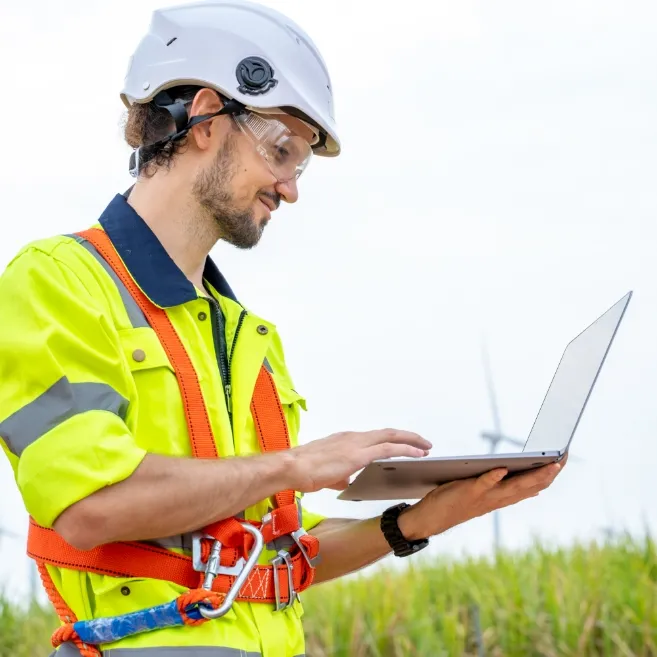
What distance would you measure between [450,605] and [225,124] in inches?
322

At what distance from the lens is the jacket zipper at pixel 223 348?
3.90 meters

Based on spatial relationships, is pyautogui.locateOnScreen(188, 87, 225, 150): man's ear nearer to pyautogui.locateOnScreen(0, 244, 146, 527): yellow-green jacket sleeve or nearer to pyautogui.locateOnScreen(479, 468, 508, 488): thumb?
pyautogui.locateOnScreen(0, 244, 146, 527): yellow-green jacket sleeve

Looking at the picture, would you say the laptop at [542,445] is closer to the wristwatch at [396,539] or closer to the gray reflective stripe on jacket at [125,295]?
the wristwatch at [396,539]

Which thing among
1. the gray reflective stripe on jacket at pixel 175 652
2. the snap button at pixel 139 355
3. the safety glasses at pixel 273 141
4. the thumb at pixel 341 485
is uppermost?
the safety glasses at pixel 273 141

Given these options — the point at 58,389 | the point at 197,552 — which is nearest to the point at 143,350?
the point at 58,389

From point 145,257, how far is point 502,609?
7608mm

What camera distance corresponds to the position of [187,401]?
3621 mm

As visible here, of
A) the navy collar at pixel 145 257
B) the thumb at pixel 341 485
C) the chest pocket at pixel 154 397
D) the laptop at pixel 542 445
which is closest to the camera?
the chest pocket at pixel 154 397

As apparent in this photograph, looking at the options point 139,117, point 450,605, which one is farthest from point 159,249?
point 450,605

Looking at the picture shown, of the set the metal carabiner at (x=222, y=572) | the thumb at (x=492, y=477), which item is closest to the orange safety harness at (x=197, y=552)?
the metal carabiner at (x=222, y=572)

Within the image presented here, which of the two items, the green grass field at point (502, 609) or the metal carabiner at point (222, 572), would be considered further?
the green grass field at point (502, 609)

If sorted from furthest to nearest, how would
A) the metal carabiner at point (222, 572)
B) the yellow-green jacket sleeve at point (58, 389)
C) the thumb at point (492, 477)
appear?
the thumb at point (492, 477) → the metal carabiner at point (222, 572) → the yellow-green jacket sleeve at point (58, 389)

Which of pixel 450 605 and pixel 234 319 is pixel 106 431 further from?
pixel 450 605

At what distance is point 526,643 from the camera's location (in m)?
10.2
